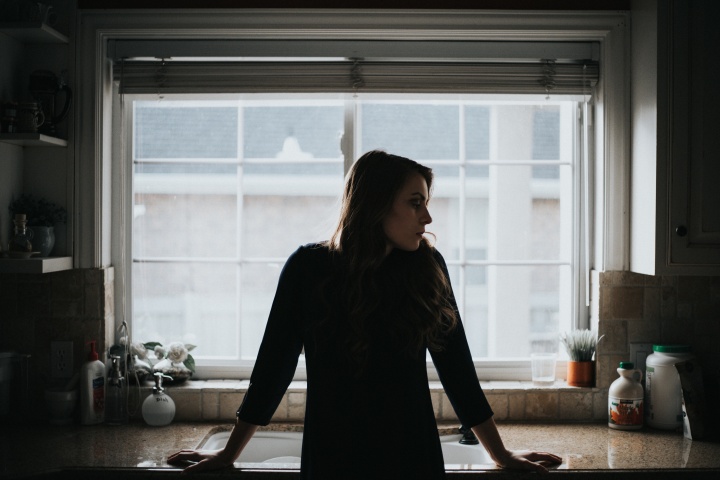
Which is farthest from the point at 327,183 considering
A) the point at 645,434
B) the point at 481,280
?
the point at 645,434

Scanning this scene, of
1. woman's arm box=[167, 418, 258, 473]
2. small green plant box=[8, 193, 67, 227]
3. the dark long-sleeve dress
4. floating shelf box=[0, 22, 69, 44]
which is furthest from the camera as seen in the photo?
small green plant box=[8, 193, 67, 227]

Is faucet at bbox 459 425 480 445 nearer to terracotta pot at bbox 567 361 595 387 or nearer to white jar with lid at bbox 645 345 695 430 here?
terracotta pot at bbox 567 361 595 387

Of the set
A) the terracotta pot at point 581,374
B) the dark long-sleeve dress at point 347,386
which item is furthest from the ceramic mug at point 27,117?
the terracotta pot at point 581,374

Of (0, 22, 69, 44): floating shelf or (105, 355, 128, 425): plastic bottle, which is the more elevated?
(0, 22, 69, 44): floating shelf

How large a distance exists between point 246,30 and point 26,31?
0.72 m

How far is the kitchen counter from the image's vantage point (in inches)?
75.8

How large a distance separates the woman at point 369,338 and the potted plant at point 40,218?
3.45 ft

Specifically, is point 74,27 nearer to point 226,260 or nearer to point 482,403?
point 226,260

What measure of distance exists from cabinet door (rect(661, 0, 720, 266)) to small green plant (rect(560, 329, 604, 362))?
0.44 metres

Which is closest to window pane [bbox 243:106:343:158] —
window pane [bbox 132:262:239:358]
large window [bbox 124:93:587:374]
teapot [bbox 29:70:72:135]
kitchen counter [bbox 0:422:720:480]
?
large window [bbox 124:93:587:374]

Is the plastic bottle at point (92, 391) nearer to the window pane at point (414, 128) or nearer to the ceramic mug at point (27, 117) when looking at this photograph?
the ceramic mug at point (27, 117)

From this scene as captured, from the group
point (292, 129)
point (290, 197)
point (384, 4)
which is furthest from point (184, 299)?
point (384, 4)

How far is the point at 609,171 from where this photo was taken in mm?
2500

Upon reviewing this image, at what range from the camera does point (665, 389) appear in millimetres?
2357
